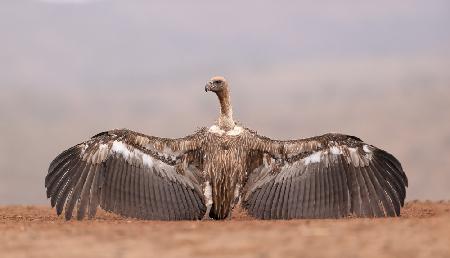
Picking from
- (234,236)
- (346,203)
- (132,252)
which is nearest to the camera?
(132,252)

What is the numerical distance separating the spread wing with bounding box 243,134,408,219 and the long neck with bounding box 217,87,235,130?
77 cm

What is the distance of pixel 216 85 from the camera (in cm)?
1731

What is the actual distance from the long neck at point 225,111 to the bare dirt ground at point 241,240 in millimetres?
3321

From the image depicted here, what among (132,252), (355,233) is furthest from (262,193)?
(132,252)

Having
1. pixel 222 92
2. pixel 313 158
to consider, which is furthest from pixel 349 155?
pixel 222 92

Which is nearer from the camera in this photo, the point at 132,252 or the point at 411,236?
the point at 132,252

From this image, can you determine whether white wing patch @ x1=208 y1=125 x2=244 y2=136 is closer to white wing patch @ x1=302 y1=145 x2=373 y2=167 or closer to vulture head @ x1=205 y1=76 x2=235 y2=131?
vulture head @ x1=205 y1=76 x2=235 y2=131

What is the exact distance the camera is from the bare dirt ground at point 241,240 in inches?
425

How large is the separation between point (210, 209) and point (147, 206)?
1.23m

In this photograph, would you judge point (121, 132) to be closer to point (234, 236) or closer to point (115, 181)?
point (115, 181)

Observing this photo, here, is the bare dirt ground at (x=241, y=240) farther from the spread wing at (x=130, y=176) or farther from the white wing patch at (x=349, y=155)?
the white wing patch at (x=349, y=155)

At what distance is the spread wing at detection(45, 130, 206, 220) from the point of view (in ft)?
53.5

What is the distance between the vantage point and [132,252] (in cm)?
1088

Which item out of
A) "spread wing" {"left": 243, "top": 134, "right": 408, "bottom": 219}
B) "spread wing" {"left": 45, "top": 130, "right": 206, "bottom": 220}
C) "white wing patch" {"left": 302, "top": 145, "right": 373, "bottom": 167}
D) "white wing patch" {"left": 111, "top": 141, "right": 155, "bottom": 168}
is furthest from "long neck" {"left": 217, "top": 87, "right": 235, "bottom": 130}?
"white wing patch" {"left": 302, "top": 145, "right": 373, "bottom": 167}
